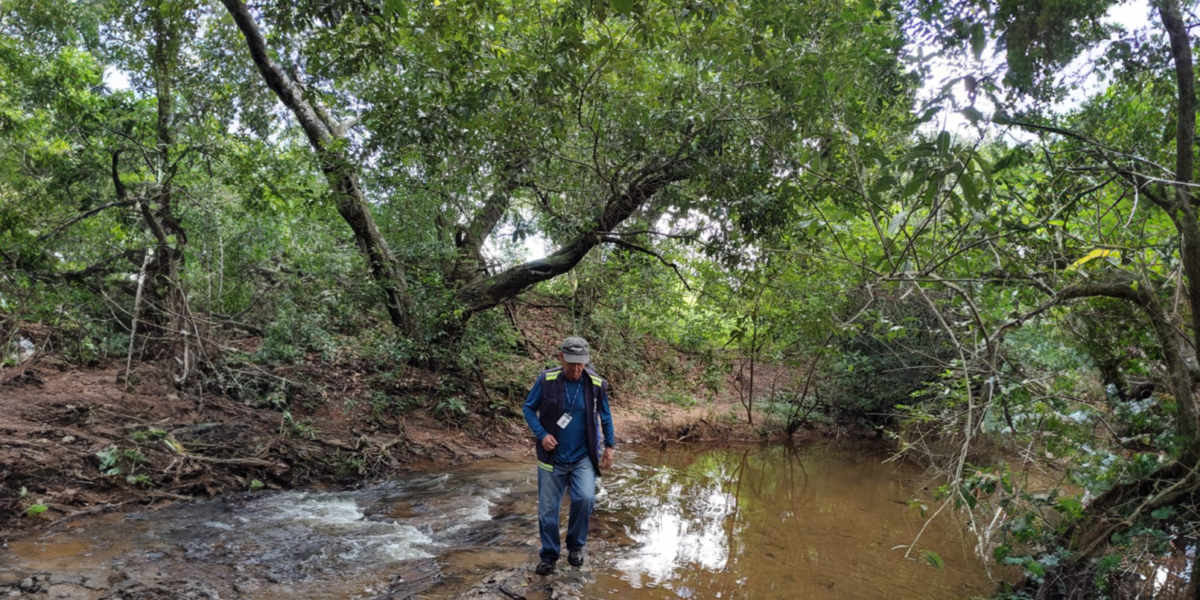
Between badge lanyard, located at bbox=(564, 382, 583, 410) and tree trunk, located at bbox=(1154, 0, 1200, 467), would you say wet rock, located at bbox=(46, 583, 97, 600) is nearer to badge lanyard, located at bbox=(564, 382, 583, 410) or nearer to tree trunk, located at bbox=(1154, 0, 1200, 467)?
badge lanyard, located at bbox=(564, 382, 583, 410)

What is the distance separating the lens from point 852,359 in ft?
41.1

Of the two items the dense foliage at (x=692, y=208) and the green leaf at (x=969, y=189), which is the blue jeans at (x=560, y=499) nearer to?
the dense foliage at (x=692, y=208)

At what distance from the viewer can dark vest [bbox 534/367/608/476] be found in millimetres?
4969

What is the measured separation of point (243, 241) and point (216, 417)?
3.49 m

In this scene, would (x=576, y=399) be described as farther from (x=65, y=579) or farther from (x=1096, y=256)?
(x=65, y=579)

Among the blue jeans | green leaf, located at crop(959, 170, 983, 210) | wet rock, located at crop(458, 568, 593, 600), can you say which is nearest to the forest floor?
wet rock, located at crop(458, 568, 593, 600)

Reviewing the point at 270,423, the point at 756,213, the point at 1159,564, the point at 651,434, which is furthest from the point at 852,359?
the point at 270,423

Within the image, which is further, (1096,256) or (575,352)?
(575,352)

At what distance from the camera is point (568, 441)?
4.96 metres

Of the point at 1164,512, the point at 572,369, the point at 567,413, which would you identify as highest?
the point at 572,369

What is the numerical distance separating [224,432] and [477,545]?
12.9 feet

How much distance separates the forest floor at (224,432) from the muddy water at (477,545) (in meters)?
0.50

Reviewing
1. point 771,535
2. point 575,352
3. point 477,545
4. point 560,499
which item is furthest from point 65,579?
point 771,535

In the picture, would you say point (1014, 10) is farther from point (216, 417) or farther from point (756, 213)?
point (216, 417)
